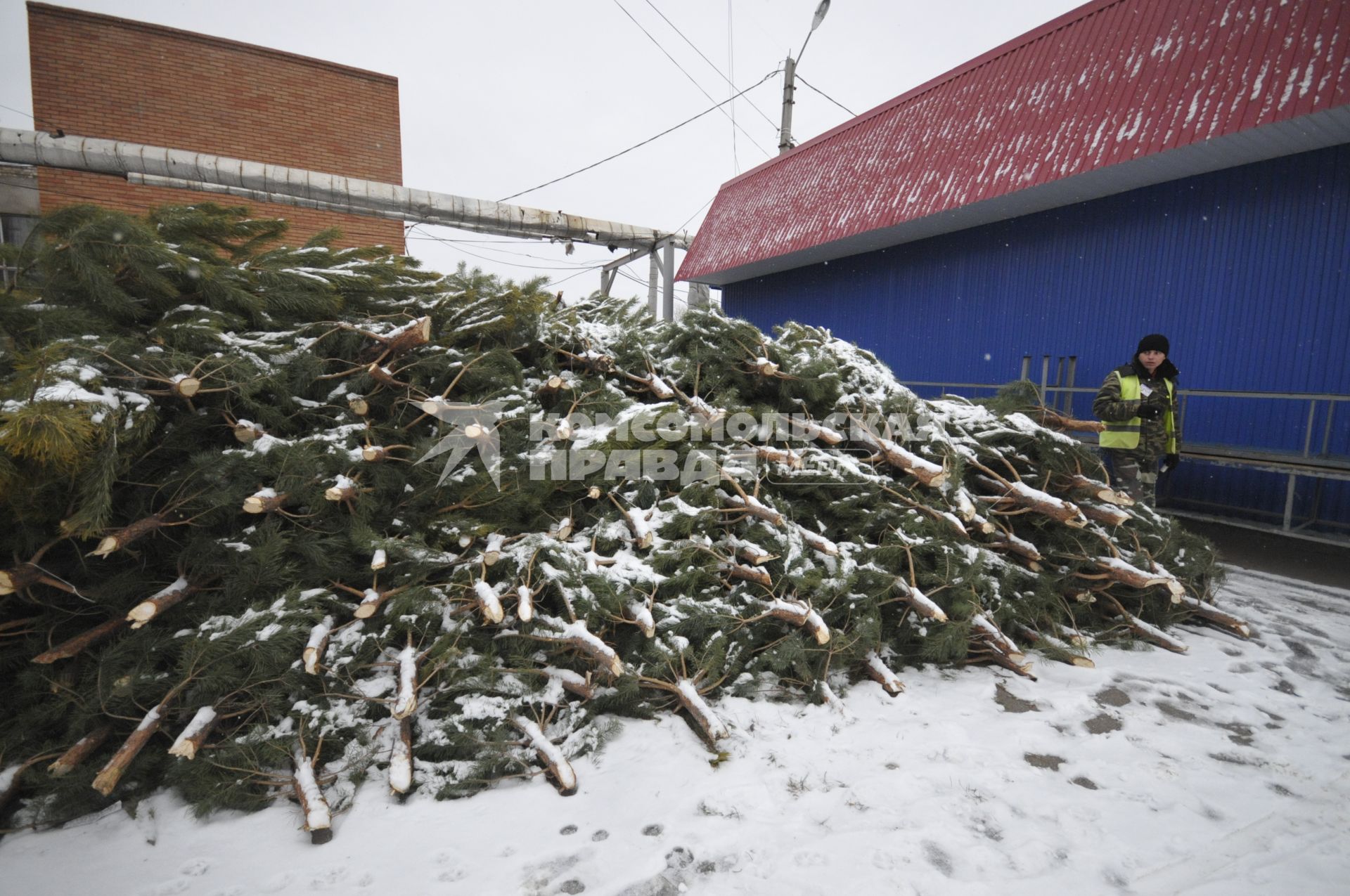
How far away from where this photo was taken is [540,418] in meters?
3.61

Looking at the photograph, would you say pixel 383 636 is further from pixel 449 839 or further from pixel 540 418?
pixel 540 418

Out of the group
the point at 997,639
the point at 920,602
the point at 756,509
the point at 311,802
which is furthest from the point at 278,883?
the point at 997,639

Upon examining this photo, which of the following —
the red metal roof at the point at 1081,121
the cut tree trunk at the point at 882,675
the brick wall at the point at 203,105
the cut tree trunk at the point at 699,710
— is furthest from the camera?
the brick wall at the point at 203,105

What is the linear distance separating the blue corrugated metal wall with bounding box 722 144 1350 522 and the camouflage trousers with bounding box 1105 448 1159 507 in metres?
2.14

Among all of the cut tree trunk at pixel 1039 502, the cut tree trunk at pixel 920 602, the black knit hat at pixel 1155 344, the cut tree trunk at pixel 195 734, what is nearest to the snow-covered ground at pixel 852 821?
the cut tree trunk at pixel 195 734

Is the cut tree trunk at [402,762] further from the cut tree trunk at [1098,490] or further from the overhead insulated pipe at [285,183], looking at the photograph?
the overhead insulated pipe at [285,183]

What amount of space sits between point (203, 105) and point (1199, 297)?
17.1 meters

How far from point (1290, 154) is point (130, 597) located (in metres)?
10.00

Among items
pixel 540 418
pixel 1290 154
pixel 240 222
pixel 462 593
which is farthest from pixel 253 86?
pixel 1290 154

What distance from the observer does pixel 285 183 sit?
10.2m

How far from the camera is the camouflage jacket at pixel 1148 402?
488cm

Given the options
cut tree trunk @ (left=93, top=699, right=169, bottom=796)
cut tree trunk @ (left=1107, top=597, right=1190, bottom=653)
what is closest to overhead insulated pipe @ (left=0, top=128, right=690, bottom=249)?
cut tree trunk @ (left=93, top=699, right=169, bottom=796)

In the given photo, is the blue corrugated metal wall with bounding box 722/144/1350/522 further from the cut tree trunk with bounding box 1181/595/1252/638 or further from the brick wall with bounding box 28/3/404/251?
the brick wall with bounding box 28/3/404/251

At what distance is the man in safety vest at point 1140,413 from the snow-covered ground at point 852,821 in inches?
98.9
